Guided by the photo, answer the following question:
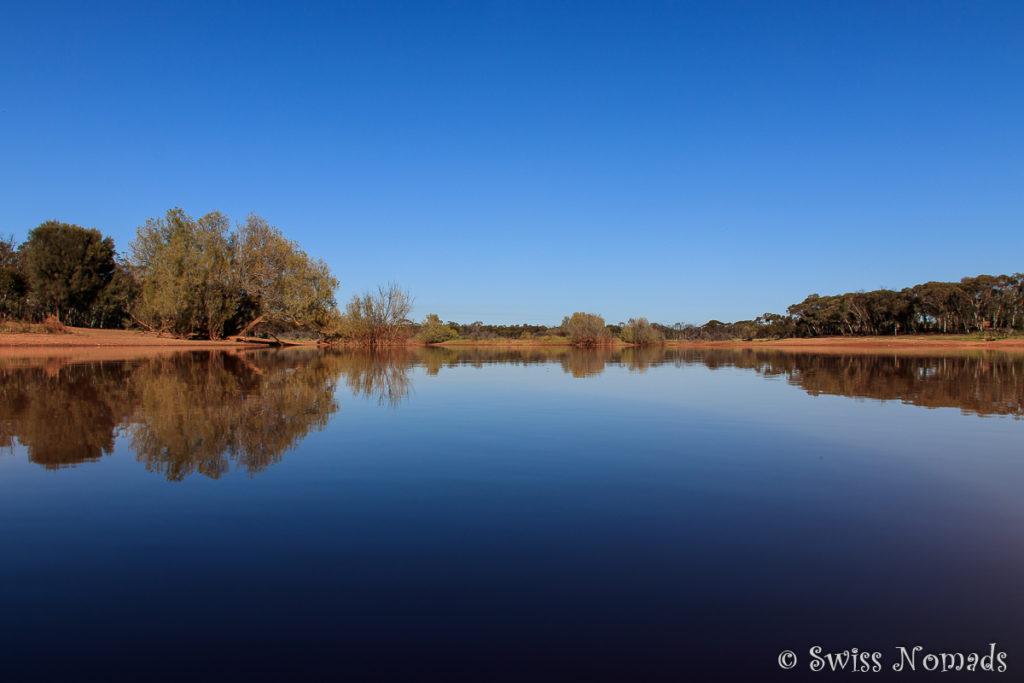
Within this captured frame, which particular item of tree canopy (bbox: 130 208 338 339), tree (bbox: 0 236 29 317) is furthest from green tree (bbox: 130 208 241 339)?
tree (bbox: 0 236 29 317)

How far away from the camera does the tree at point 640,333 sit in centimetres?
5847

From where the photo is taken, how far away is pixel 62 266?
4062 centimetres

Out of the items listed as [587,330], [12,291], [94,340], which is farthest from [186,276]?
[587,330]

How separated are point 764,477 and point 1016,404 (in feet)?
28.7

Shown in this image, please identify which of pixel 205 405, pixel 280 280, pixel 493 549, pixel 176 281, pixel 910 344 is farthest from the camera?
pixel 910 344

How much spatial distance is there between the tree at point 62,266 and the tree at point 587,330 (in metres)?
41.1

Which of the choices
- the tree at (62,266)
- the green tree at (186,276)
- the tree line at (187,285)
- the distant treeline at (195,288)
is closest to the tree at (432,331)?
the distant treeline at (195,288)

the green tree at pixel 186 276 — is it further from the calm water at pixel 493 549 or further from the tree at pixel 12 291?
the calm water at pixel 493 549

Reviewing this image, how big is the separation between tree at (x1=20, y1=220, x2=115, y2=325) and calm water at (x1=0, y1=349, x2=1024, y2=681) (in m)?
43.1

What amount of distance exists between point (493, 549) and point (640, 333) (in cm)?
5694

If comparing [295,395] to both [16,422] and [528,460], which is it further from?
[528,460]

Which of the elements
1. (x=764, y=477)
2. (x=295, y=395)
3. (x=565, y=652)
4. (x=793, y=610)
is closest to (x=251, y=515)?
(x=565, y=652)

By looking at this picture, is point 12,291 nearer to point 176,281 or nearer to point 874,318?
point 176,281

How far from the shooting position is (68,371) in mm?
15922
